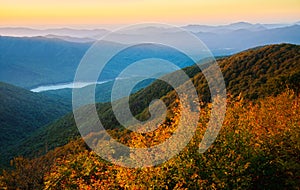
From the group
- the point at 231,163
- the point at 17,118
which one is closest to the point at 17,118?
the point at 17,118

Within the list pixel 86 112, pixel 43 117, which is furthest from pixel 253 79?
pixel 43 117

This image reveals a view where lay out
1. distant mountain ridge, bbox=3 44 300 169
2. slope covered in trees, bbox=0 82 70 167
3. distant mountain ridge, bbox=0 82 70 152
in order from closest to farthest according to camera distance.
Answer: distant mountain ridge, bbox=3 44 300 169
slope covered in trees, bbox=0 82 70 167
distant mountain ridge, bbox=0 82 70 152

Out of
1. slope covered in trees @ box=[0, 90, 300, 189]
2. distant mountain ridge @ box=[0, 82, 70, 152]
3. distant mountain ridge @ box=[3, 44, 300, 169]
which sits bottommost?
distant mountain ridge @ box=[0, 82, 70, 152]

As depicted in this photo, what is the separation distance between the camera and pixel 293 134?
65.4 feet

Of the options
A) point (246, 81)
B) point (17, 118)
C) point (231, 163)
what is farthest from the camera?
point (17, 118)

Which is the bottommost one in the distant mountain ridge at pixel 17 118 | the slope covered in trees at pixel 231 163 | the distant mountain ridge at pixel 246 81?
the distant mountain ridge at pixel 17 118

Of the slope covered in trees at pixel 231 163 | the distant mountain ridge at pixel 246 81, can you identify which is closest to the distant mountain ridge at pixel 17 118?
the distant mountain ridge at pixel 246 81

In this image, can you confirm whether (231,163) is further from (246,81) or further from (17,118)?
(17,118)

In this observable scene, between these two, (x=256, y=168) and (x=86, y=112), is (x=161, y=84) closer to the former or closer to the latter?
(x=86, y=112)

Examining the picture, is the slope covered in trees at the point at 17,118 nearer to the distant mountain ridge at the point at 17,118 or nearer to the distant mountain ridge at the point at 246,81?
the distant mountain ridge at the point at 17,118

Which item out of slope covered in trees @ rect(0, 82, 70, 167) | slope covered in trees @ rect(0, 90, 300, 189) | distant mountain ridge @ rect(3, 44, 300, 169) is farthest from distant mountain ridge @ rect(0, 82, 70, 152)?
slope covered in trees @ rect(0, 90, 300, 189)

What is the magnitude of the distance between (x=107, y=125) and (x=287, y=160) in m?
82.2

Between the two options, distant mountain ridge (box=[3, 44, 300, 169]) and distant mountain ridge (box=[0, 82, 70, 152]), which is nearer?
distant mountain ridge (box=[3, 44, 300, 169])

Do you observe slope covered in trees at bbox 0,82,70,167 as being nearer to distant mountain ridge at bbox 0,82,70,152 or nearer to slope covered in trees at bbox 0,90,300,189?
distant mountain ridge at bbox 0,82,70,152
